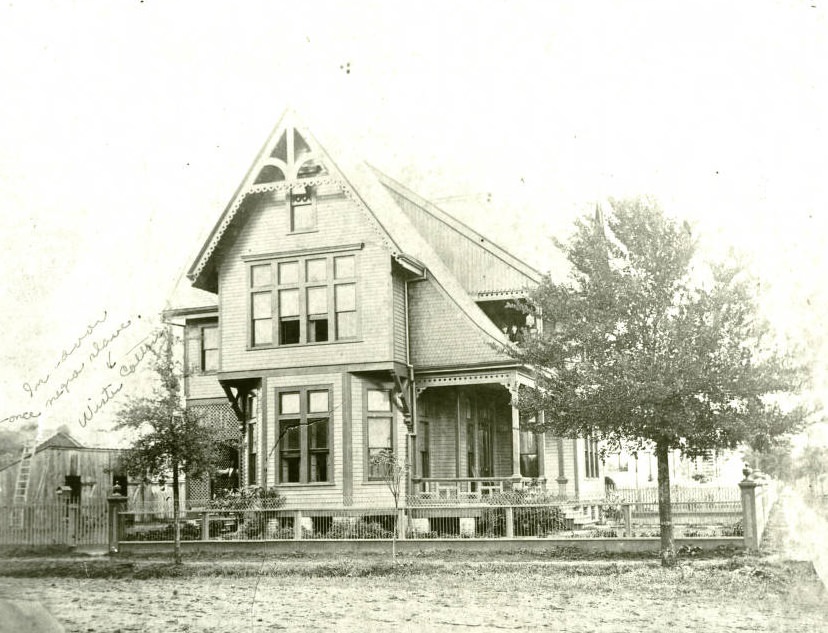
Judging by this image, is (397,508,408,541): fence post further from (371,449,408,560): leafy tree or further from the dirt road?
the dirt road

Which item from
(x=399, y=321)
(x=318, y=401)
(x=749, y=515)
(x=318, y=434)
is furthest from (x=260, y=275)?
(x=749, y=515)

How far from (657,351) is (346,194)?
32.3ft

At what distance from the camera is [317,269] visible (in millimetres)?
23469

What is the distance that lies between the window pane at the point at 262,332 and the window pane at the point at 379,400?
304 cm

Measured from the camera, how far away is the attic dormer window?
23.5m

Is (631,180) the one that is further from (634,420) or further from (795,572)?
(795,572)

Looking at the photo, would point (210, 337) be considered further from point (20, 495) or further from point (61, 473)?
point (20, 495)

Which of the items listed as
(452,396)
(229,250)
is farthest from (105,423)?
(452,396)

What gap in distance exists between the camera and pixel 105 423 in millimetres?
20812

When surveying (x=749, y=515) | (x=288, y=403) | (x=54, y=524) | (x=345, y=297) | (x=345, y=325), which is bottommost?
(x=54, y=524)

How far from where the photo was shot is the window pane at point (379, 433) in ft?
75.6

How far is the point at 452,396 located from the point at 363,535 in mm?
5728

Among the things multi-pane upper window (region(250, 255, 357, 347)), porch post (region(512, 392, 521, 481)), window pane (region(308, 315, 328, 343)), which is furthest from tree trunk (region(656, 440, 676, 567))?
window pane (region(308, 315, 328, 343))

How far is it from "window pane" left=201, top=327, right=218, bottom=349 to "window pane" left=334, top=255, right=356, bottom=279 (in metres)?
6.44
